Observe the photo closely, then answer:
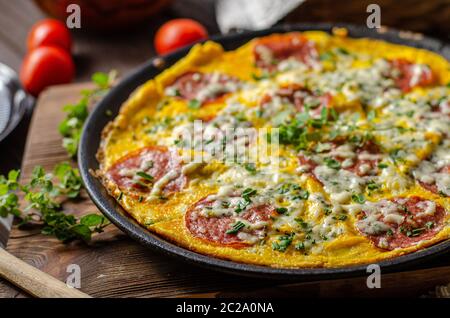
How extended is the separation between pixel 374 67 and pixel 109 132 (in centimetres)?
199

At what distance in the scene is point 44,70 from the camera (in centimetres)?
624

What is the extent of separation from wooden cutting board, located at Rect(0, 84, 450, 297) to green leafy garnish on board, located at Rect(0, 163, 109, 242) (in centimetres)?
7

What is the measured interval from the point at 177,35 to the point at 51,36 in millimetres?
1229

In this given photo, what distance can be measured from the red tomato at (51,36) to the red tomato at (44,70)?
8.7 inches

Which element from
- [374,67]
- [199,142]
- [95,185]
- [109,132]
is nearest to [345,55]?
[374,67]

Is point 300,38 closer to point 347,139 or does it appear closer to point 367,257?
point 347,139

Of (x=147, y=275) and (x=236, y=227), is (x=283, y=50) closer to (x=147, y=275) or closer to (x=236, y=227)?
(x=236, y=227)

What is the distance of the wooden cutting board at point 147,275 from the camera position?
3.66 m

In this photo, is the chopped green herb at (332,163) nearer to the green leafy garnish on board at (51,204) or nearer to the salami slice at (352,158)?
the salami slice at (352,158)

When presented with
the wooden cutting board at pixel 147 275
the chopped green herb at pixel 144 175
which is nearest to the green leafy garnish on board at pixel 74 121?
the wooden cutting board at pixel 147 275

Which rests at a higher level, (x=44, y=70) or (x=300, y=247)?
(x=300, y=247)

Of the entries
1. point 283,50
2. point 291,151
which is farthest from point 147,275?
point 283,50

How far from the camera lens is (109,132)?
4582 millimetres

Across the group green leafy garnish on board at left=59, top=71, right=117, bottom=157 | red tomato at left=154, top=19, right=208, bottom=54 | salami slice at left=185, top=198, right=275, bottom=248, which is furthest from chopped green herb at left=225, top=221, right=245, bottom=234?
red tomato at left=154, top=19, right=208, bottom=54
